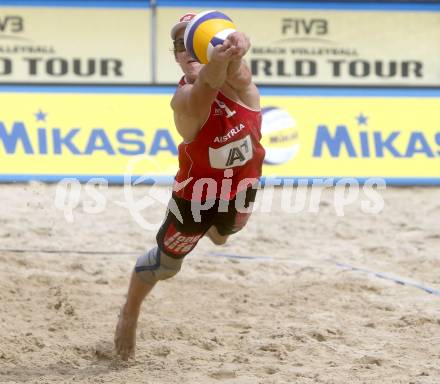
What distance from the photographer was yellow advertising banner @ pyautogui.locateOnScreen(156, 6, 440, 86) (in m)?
9.89

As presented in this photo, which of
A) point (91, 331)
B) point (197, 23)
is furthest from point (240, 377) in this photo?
point (197, 23)

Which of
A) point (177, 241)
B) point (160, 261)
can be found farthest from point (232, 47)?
point (160, 261)

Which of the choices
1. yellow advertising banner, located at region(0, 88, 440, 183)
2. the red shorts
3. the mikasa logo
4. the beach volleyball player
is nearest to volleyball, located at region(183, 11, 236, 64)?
the beach volleyball player

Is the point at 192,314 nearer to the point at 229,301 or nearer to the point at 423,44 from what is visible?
the point at 229,301

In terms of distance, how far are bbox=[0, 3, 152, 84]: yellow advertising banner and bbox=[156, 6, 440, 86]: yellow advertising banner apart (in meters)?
0.32

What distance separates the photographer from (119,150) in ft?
30.5

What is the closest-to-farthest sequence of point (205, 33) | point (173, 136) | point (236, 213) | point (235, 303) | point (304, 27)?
point (205, 33)
point (236, 213)
point (235, 303)
point (173, 136)
point (304, 27)

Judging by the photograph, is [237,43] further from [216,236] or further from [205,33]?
[216,236]

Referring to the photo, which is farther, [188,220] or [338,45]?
[338,45]

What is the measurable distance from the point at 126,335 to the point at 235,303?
1.21m

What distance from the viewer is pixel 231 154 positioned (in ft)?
13.3

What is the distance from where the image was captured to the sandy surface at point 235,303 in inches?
169

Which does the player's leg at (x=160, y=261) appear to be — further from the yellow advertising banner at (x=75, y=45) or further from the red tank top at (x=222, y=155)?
the yellow advertising banner at (x=75, y=45)

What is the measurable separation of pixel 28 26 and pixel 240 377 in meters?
6.50
